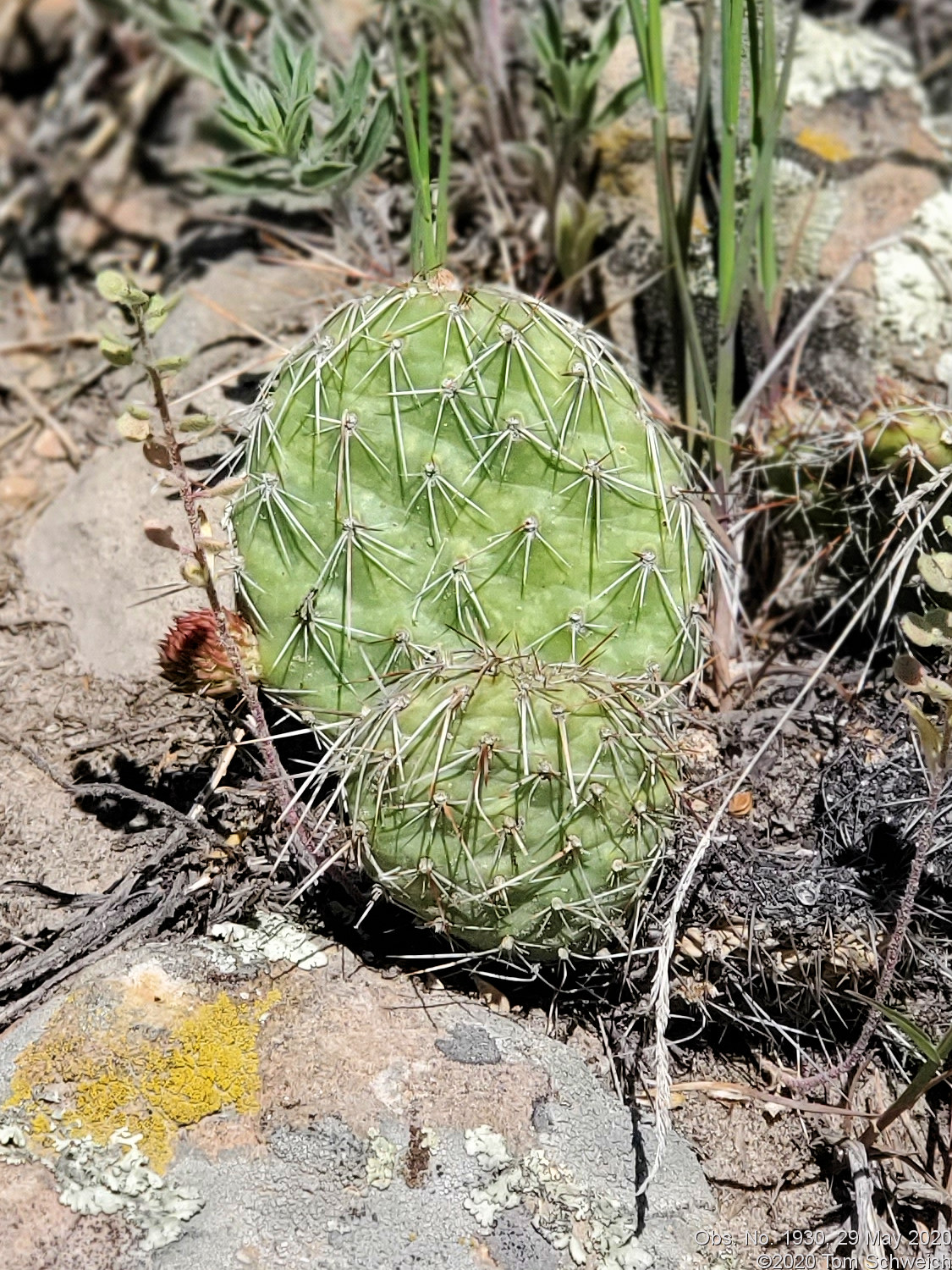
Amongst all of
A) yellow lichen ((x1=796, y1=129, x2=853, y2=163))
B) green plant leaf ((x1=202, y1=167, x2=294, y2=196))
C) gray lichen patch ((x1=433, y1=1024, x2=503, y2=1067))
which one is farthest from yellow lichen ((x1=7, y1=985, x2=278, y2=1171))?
yellow lichen ((x1=796, y1=129, x2=853, y2=163))

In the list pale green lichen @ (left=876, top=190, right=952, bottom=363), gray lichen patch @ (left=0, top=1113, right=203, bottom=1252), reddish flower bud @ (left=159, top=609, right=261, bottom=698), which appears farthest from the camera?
pale green lichen @ (left=876, top=190, right=952, bottom=363)

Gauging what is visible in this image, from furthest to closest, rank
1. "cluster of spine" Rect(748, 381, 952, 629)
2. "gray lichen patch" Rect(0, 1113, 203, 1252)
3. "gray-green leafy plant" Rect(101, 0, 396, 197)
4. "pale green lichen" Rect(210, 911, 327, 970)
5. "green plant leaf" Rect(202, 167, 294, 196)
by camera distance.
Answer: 1. "green plant leaf" Rect(202, 167, 294, 196)
2. "gray-green leafy plant" Rect(101, 0, 396, 197)
3. "cluster of spine" Rect(748, 381, 952, 629)
4. "pale green lichen" Rect(210, 911, 327, 970)
5. "gray lichen patch" Rect(0, 1113, 203, 1252)

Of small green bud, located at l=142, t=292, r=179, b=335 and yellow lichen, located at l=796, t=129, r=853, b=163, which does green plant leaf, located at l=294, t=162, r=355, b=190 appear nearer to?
small green bud, located at l=142, t=292, r=179, b=335

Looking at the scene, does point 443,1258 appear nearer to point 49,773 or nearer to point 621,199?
point 49,773

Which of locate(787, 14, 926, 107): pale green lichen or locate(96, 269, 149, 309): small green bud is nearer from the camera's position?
locate(96, 269, 149, 309): small green bud

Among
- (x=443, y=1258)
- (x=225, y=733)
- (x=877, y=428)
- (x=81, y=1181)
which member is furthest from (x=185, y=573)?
(x=877, y=428)

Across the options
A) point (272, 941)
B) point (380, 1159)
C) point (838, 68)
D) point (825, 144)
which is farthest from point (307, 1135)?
point (838, 68)

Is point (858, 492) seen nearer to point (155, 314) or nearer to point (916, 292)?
point (916, 292)

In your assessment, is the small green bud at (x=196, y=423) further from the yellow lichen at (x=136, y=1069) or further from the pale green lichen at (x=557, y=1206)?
the pale green lichen at (x=557, y=1206)

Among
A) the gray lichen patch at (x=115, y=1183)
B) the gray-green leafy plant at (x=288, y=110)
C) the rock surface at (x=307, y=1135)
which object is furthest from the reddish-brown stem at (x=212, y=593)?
the gray-green leafy plant at (x=288, y=110)
